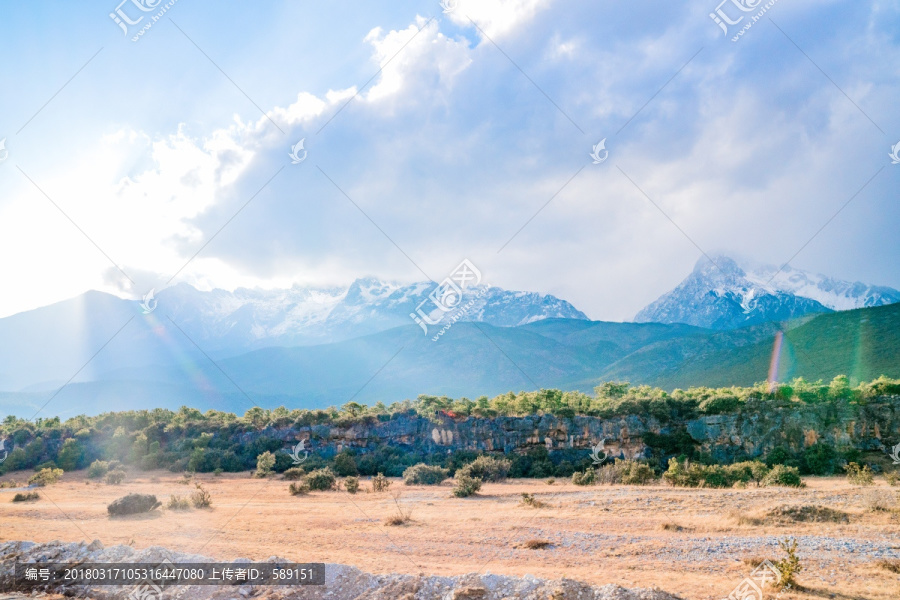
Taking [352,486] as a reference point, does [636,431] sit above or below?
above

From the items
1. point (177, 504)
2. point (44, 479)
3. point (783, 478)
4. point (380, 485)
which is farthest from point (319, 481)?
point (783, 478)

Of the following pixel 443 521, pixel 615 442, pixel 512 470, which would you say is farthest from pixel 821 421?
pixel 443 521

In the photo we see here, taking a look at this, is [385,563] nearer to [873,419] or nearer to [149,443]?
[873,419]

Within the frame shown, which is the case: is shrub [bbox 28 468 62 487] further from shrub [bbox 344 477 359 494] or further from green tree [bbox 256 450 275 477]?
shrub [bbox 344 477 359 494]

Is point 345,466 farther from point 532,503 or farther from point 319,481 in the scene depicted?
point 532,503

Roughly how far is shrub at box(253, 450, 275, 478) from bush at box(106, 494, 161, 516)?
14110mm

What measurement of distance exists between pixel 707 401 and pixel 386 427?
75.9 ft

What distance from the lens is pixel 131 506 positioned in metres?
18.7

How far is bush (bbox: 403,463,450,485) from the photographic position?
28645mm

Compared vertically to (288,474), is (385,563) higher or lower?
higher

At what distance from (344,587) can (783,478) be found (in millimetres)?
21029

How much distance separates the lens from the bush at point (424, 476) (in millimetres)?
28645

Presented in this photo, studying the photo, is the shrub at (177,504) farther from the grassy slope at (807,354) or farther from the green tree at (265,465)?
the grassy slope at (807,354)

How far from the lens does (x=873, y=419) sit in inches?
1196
